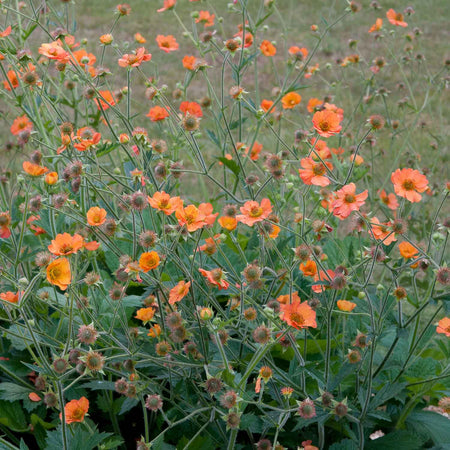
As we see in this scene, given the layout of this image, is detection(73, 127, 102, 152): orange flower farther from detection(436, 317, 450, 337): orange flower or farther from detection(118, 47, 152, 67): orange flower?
detection(436, 317, 450, 337): orange flower

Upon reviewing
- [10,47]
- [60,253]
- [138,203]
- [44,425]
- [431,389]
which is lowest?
[44,425]

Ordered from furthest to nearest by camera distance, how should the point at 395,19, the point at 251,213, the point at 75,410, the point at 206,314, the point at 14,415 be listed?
the point at 395,19, the point at 14,415, the point at 75,410, the point at 251,213, the point at 206,314

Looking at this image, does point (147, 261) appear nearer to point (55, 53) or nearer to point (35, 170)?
point (35, 170)

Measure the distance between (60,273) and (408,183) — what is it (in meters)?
0.90

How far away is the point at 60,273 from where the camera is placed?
4.62ft

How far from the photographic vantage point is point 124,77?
6.53 meters

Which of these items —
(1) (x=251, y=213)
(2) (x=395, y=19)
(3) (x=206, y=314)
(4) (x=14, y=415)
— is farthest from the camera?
(2) (x=395, y=19)

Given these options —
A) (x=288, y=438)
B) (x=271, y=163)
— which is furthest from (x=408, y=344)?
(x=271, y=163)

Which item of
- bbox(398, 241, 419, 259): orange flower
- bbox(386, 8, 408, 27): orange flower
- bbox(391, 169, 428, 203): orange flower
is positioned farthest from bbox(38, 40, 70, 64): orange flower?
bbox(386, 8, 408, 27): orange flower

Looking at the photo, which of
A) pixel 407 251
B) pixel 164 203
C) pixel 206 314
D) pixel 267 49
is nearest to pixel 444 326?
pixel 407 251

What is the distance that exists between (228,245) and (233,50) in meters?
0.86

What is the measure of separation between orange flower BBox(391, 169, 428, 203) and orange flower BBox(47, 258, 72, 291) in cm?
84

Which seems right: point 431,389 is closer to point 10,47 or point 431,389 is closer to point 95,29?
point 10,47

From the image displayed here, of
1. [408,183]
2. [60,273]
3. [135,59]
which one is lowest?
[60,273]
